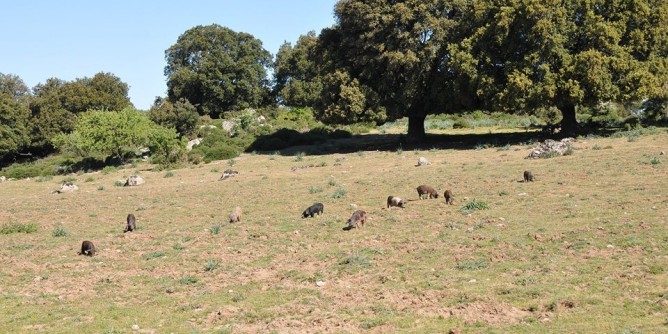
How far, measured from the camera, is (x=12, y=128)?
68125 mm

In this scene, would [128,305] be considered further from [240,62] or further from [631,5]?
[240,62]

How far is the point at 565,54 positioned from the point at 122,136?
3528cm

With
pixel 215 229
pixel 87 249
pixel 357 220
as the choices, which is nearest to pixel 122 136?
pixel 215 229

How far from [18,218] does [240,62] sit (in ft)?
184

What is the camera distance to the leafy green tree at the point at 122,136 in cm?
4781

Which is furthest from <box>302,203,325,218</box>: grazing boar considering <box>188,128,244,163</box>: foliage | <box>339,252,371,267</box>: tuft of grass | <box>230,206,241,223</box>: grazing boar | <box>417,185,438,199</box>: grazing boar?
<box>188,128,244,163</box>: foliage

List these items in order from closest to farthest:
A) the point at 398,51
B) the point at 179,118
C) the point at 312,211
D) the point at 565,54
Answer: the point at 312,211 → the point at 565,54 → the point at 398,51 → the point at 179,118

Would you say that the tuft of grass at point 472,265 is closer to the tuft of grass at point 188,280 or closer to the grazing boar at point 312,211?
the tuft of grass at point 188,280

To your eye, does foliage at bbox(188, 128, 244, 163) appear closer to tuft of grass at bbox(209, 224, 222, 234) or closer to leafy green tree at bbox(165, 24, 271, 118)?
leafy green tree at bbox(165, 24, 271, 118)

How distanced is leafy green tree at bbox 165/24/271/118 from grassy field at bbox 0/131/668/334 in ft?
166

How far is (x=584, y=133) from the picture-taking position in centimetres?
4269

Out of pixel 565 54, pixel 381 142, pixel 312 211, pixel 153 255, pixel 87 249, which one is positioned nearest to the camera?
pixel 153 255

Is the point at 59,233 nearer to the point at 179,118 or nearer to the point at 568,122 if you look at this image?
the point at 568,122

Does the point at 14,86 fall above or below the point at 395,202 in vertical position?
above
